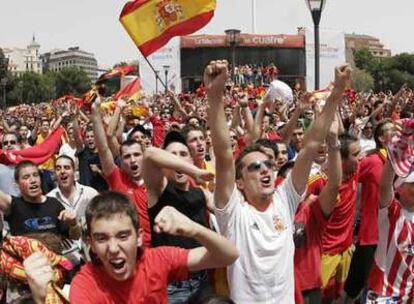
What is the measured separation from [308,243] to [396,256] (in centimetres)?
62

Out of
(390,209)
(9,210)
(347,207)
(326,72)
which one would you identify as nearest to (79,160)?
(9,210)

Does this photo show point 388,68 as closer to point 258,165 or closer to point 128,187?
point 128,187

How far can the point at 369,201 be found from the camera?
5547 mm

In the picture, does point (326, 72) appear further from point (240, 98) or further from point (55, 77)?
point (55, 77)

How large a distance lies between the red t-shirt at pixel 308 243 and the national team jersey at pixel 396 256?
1.45ft

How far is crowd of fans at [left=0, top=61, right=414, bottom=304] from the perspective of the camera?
8.84ft

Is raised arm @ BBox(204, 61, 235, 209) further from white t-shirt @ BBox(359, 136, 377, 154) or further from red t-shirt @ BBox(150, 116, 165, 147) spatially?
red t-shirt @ BBox(150, 116, 165, 147)

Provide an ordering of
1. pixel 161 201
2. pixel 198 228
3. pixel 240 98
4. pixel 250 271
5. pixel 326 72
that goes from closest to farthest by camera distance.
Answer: pixel 198 228 < pixel 250 271 < pixel 161 201 < pixel 240 98 < pixel 326 72

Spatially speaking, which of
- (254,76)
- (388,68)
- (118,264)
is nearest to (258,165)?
(118,264)

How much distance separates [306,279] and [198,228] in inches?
78.9

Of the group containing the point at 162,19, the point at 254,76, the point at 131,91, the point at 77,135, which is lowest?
the point at 77,135

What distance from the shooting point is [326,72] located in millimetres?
53156

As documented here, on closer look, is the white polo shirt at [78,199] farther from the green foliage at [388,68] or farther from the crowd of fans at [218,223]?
the green foliage at [388,68]

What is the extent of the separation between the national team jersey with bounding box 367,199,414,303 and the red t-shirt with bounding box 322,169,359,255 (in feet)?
3.41
